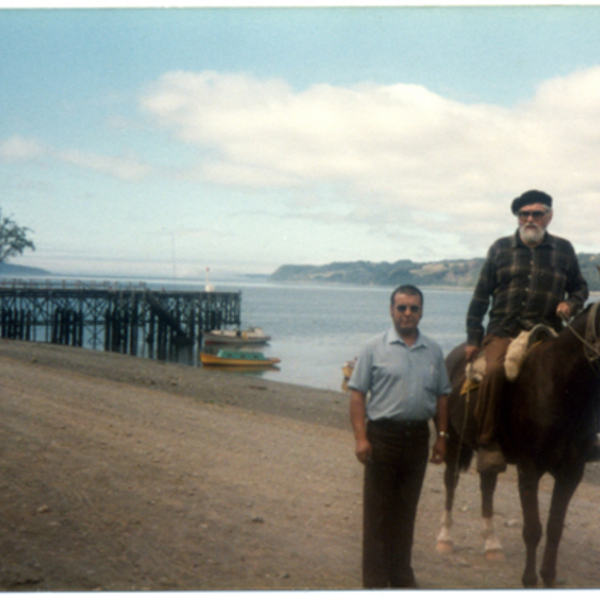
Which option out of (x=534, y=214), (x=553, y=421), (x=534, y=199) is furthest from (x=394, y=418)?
(x=534, y=199)

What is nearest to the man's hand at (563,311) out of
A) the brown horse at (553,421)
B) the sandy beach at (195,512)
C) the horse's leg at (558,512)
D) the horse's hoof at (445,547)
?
the brown horse at (553,421)

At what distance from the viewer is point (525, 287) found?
228 inches

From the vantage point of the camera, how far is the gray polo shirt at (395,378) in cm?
448

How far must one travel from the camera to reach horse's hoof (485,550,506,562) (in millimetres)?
5965

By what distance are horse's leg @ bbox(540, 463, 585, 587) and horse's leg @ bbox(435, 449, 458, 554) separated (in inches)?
43.4

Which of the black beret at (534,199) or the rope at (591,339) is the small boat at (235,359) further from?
the rope at (591,339)

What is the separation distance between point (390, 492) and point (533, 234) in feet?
8.71

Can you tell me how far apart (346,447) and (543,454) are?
6907mm

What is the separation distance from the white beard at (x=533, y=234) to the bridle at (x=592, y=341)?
106 cm

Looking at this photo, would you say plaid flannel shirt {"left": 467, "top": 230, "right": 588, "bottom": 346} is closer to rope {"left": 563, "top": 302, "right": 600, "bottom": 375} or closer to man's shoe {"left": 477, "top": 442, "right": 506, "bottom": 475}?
rope {"left": 563, "top": 302, "right": 600, "bottom": 375}

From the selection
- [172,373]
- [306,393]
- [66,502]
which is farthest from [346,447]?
[172,373]

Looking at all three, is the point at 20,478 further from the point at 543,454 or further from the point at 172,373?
the point at 172,373

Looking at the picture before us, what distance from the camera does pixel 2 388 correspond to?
11289 mm

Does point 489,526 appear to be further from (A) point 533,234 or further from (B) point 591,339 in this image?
(A) point 533,234
